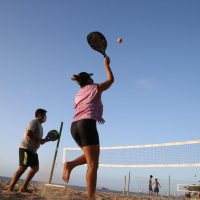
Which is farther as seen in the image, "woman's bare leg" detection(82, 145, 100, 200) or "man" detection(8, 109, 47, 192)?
"man" detection(8, 109, 47, 192)

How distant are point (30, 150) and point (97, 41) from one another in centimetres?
313

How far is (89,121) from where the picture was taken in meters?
4.06

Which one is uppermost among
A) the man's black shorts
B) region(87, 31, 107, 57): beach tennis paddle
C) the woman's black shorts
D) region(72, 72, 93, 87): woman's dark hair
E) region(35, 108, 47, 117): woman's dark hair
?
region(87, 31, 107, 57): beach tennis paddle

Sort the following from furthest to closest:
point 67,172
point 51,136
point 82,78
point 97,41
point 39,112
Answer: point 51,136 < point 39,112 < point 97,41 < point 82,78 < point 67,172

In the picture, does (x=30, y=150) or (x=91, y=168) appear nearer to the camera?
(x=91, y=168)

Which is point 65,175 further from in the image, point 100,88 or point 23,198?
point 23,198

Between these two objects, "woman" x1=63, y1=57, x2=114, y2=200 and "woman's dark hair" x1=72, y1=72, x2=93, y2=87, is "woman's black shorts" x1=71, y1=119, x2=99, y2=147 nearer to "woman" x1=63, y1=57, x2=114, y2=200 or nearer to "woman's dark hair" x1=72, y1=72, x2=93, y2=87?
"woman" x1=63, y1=57, x2=114, y2=200

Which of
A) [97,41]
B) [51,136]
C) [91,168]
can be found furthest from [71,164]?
[51,136]

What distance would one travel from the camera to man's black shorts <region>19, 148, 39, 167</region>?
6785 mm

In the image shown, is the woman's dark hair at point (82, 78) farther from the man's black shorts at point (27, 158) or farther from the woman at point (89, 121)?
the man's black shorts at point (27, 158)

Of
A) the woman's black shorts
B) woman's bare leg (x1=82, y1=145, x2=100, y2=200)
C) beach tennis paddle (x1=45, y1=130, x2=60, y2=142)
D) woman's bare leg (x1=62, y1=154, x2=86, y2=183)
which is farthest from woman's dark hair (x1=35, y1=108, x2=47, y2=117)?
woman's bare leg (x1=82, y1=145, x2=100, y2=200)

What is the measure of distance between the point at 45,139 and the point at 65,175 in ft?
9.52

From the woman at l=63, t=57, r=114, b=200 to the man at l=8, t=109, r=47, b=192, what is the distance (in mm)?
2543

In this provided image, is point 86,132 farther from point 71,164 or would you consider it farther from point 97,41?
point 97,41
